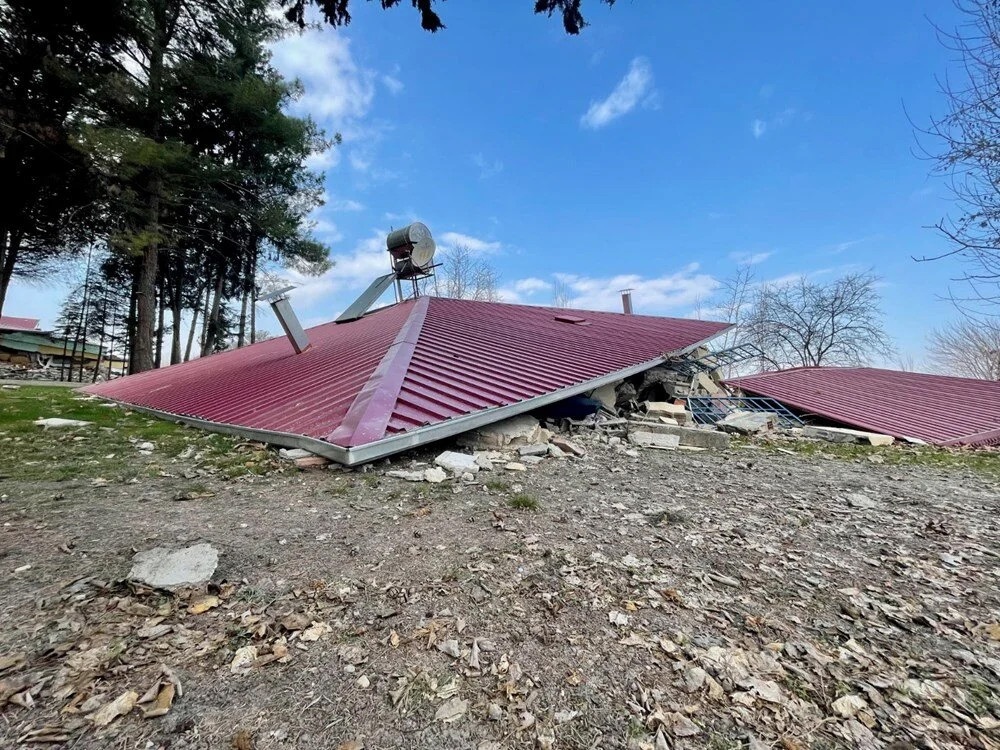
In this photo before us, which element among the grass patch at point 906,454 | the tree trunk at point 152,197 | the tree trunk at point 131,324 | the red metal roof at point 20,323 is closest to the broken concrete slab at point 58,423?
the grass patch at point 906,454

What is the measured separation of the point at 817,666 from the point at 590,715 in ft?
2.89

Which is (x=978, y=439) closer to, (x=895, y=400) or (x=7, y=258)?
(x=895, y=400)

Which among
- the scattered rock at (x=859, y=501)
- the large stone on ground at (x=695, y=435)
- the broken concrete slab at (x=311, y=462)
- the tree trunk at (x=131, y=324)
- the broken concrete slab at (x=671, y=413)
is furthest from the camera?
the tree trunk at (x=131, y=324)

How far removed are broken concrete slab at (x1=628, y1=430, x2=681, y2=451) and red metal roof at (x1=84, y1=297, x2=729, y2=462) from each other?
1.03 m

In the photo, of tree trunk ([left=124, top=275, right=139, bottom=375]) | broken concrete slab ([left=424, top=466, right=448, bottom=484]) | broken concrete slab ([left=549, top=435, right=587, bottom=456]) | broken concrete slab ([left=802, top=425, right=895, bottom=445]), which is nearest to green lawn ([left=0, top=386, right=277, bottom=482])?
broken concrete slab ([left=424, top=466, right=448, bottom=484])

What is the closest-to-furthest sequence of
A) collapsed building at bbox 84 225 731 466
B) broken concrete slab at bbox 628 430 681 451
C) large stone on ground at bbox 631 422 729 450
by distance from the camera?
1. collapsed building at bbox 84 225 731 466
2. broken concrete slab at bbox 628 430 681 451
3. large stone on ground at bbox 631 422 729 450

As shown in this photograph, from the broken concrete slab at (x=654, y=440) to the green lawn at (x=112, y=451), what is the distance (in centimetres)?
403

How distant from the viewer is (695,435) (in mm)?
5473

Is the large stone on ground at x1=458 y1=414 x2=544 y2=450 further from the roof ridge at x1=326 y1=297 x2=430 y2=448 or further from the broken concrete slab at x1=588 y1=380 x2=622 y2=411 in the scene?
the broken concrete slab at x1=588 y1=380 x2=622 y2=411

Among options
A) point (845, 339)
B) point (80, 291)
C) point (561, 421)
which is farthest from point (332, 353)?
point (845, 339)

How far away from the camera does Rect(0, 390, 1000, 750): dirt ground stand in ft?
4.09

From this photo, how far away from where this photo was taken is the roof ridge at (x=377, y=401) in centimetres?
345

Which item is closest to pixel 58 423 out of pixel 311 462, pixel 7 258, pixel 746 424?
pixel 311 462

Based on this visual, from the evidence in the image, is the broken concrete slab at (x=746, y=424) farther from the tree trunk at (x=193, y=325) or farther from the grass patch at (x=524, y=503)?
the tree trunk at (x=193, y=325)
